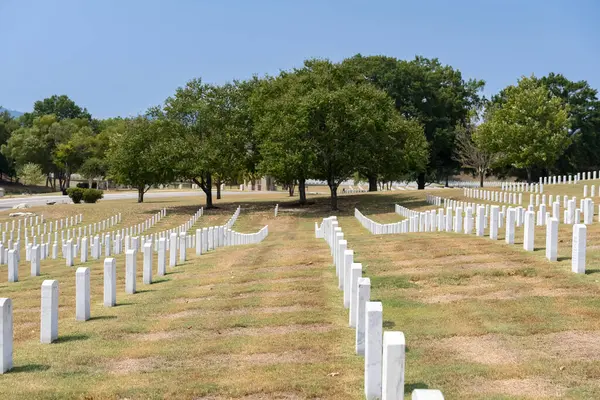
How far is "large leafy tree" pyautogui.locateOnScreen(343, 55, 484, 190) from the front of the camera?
74438mm

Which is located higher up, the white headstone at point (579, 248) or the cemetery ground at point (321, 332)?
the white headstone at point (579, 248)

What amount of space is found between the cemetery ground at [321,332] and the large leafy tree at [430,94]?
55770mm

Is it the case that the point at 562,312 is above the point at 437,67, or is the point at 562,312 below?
below

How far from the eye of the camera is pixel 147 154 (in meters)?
55.8

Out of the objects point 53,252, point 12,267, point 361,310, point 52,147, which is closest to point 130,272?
point 361,310

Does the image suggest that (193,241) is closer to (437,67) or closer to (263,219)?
(263,219)

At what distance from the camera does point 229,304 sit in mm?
11539

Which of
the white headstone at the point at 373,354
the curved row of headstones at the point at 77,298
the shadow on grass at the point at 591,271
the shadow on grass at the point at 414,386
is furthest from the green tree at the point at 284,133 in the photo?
the white headstone at the point at 373,354

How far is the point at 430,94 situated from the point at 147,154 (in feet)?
115

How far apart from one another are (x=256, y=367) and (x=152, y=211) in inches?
1948

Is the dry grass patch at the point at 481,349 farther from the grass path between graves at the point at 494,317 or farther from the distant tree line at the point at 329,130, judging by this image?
the distant tree line at the point at 329,130

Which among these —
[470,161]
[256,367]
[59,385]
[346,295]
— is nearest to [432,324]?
[346,295]

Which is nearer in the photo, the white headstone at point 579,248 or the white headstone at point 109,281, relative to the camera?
the white headstone at point 579,248

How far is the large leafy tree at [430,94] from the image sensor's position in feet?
244
